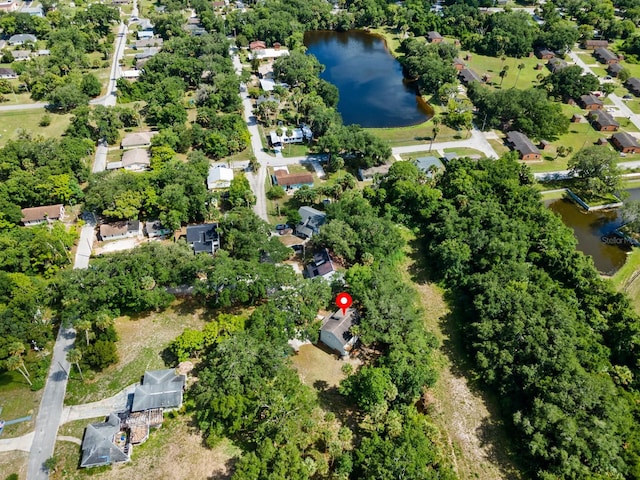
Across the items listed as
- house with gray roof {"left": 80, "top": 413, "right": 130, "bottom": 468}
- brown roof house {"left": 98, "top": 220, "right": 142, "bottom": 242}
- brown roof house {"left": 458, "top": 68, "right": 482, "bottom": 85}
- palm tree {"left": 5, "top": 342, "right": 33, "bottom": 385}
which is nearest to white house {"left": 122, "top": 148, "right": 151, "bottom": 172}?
brown roof house {"left": 98, "top": 220, "right": 142, "bottom": 242}

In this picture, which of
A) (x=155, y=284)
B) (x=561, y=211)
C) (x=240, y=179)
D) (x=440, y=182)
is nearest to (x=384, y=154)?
(x=440, y=182)

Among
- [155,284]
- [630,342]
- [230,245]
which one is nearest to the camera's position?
[630,342]

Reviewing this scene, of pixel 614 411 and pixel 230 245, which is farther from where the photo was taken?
pixel 230 245

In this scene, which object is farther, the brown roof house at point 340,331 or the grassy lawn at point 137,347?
the brown roof house at point 340,331

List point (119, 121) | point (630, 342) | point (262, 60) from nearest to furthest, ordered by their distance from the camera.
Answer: point (630, 342), point (119, 121), point (262, 60)

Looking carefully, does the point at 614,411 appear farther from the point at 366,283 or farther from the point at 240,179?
the point at 240,179

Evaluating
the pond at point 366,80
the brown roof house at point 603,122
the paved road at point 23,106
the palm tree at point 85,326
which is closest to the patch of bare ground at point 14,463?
the palm tree at point 85,326

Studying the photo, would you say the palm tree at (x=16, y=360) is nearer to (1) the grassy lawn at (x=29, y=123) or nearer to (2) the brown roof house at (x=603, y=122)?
(1) the grassy lawn at (x=29, y=123)
